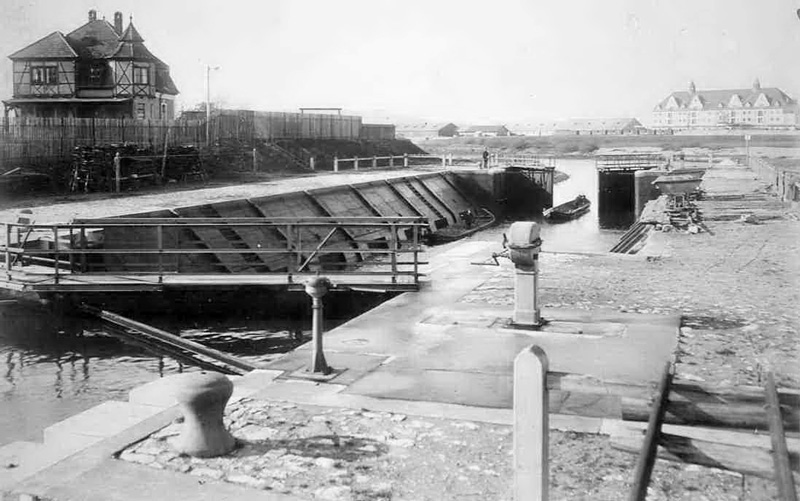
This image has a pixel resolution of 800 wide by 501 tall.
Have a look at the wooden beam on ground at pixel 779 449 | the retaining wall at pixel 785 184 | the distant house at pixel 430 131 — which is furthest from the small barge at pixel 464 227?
the distant house at pixel 430 131

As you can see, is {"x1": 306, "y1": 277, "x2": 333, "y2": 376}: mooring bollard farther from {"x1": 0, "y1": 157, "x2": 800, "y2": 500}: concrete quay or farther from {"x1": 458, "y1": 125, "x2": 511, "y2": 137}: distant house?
Answer: {"x1": 458, "y1": 125, "x2": 511, "y2": 137}: distant house

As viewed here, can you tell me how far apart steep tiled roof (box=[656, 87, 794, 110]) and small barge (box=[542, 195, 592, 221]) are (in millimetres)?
15457

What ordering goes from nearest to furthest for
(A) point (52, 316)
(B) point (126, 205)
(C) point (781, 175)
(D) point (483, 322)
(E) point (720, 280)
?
(D) point (483, 322), (A) point (52, 316), (E) point (720, 280), (B) point (126, 205), (C) point (781, 175)

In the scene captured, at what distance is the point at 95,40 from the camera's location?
3997 centimetres

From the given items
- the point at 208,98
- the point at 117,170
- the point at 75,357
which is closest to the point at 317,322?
the point at 75,357

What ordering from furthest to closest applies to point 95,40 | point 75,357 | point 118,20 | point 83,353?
point 118,20 < point 95,40 < point 83,353 < point 75,357

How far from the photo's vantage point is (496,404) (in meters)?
6.80

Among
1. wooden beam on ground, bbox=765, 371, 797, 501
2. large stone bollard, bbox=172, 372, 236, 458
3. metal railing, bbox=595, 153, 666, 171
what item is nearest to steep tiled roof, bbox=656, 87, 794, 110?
metal railing, bbox=595, 153, 666, 171

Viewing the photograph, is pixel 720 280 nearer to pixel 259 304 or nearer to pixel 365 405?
pixel 259 304

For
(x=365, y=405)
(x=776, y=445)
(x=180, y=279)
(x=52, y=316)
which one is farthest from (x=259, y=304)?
(x=776, y=445)

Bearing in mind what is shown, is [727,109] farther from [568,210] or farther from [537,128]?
[537,128]

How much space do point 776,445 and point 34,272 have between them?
39.1 ft

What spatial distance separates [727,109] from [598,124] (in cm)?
5612

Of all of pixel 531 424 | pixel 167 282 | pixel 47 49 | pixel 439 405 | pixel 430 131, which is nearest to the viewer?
pixel 531 424
